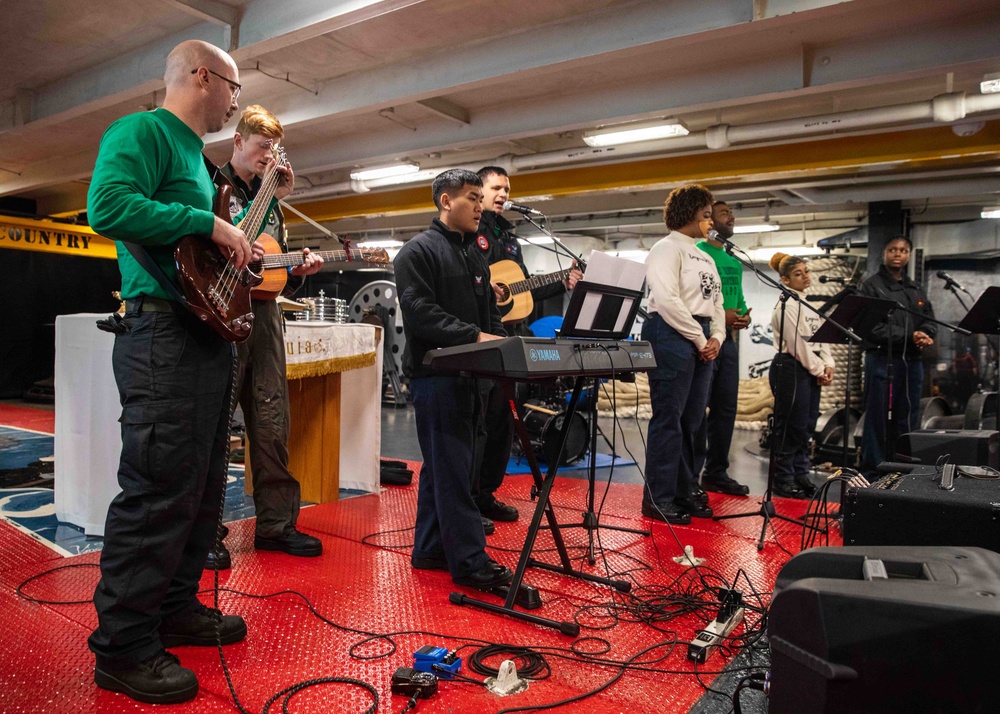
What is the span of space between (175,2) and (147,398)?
14.4 feet

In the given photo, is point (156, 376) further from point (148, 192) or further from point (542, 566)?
point (542, 566)

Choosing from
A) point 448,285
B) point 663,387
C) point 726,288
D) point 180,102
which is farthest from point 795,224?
point 180,102

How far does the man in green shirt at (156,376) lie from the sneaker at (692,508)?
267cm

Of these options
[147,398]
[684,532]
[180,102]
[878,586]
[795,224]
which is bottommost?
[684,532]

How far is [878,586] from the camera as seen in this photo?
115 centimetres

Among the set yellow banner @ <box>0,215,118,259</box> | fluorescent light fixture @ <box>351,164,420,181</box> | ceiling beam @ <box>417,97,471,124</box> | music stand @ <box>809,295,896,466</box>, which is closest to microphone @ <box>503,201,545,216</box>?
music stand @ <box>809,295,896,466</box>

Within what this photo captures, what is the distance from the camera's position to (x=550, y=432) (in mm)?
5367

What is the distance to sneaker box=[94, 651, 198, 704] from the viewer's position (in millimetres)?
1679

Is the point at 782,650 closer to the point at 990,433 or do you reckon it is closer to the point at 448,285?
the point at 448,285

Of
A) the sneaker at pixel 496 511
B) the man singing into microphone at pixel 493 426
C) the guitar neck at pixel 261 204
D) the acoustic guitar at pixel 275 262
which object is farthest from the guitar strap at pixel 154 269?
the sneaker at pixel 496 511

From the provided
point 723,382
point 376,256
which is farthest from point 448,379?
point 723,382

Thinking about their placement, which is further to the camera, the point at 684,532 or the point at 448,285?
the point at 684,532

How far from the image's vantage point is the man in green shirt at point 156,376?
5.53 ft

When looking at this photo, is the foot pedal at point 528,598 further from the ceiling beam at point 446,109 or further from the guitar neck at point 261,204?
the ceiling beam at point 446,109
